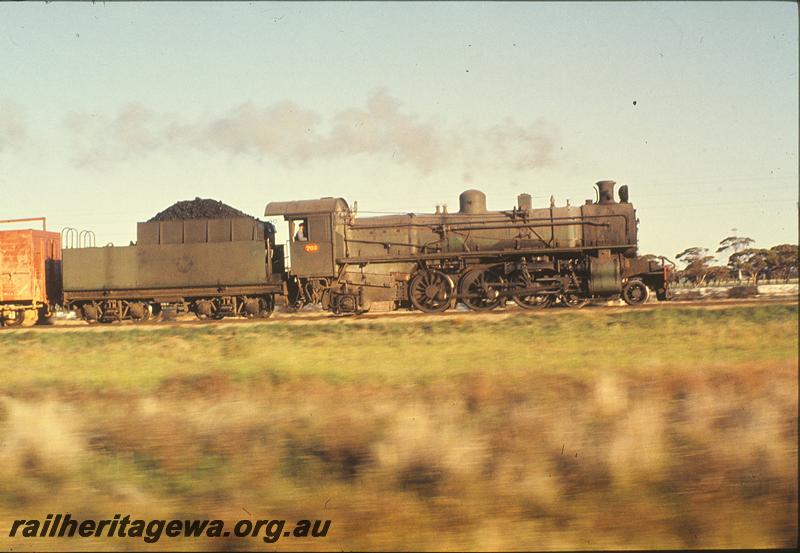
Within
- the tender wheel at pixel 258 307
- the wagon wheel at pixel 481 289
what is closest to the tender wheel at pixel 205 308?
the tender wheel at pixel 258 307

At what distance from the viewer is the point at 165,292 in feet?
66.8

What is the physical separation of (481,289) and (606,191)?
4.93 m

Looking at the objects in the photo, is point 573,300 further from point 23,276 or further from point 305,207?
point 23,276

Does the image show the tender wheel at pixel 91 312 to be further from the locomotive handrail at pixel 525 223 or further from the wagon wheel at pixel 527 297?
the wagon wheel at pixel 527 297

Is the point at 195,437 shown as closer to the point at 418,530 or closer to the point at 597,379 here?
the point at 418,530

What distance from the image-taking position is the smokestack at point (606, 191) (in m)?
20.0

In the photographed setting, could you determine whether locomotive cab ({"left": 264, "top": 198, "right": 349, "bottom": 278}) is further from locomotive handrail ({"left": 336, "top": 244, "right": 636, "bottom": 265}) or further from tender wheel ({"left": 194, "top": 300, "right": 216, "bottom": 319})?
tender wheel ({"left": 194, "top": 300, "right": 216, "bottom": 319})

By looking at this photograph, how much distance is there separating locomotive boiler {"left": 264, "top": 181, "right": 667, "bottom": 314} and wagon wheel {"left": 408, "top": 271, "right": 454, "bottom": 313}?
0.09 ft

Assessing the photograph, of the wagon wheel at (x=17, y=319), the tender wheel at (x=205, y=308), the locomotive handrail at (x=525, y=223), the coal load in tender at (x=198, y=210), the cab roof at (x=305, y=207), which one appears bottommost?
the wagon wheel at (x=17, y=319)

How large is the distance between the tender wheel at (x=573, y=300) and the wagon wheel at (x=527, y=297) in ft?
1.29

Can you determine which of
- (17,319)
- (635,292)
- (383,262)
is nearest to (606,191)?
(635,292)

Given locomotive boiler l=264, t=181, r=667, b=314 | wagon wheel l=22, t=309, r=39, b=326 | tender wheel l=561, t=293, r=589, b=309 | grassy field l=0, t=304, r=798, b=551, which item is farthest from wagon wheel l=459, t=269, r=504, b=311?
wagon wheel l=22, t=309, r=39, b=326

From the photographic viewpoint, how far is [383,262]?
64.0 feet

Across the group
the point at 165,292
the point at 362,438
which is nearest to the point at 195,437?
the point at 362,438
